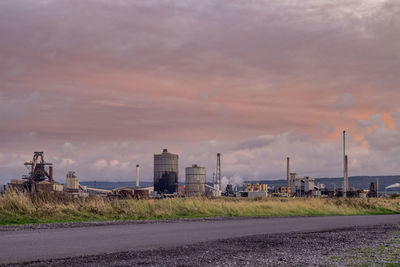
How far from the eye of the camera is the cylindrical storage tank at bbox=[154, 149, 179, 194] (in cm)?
9838

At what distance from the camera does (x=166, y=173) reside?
324 feet

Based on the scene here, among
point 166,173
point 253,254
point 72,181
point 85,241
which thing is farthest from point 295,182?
point 253,254

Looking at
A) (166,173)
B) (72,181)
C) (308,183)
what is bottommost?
(308,183)

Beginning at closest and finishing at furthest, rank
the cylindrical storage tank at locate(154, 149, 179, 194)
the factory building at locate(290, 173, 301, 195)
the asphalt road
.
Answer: the asphalt road → the cylindrical storage tank at locate(154, 149, 179, 194) → the factory building at locate(290, 173, 301, 195)

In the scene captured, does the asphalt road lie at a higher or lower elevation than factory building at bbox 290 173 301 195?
→ higher

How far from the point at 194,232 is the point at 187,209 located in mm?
13129

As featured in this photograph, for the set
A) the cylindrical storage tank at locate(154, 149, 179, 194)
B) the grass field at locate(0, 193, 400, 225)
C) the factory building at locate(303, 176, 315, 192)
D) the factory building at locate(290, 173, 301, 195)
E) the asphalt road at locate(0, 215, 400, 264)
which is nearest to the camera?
the asphalt road at locate(0, 215, 400, 264)

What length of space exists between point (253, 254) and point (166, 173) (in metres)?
86.9

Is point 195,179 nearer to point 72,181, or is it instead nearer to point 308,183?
point 72,181

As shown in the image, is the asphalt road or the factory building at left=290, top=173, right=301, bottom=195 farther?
the factory building at left=290, top=173, right=301, bottom=195

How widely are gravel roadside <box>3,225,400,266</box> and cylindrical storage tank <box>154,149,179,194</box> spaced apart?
82.1 metres

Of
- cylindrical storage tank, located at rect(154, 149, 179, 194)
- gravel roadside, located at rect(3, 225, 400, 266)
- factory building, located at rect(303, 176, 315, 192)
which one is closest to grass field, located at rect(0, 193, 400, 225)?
gravel roadside, located at rect(3, 225, 400, 266)

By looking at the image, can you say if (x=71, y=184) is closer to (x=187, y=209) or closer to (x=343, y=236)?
(x=187, y=209)

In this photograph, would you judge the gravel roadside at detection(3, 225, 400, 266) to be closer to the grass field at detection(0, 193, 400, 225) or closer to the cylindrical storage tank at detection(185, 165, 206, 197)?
the grass field at detection(0, 193, 400, 225)
